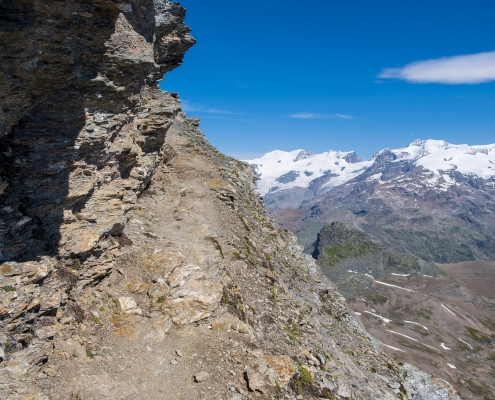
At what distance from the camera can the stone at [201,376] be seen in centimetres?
1788

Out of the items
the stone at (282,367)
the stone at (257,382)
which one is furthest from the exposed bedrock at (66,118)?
the stone at (282,367)

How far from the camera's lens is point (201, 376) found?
18.0 m

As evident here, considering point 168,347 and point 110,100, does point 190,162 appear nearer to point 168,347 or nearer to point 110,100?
point 110,100

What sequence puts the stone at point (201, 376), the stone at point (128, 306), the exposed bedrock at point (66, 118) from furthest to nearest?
1. the stone at point (128, 306)
2. the stone at point (201, 376)
3. the exposed bedrock at point (66, 118)

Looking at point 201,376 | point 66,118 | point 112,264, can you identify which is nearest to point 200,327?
point 201,376

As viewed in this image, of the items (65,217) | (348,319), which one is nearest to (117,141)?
(65,217)

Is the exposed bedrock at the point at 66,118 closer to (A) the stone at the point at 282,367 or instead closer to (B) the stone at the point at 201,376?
(B) the stone at the point at 201,376

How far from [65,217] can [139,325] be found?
7.53m

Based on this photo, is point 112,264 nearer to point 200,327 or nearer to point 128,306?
point 128,306

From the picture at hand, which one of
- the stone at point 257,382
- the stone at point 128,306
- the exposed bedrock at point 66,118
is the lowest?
the stone at point 257,382

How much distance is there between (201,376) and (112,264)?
8.86m

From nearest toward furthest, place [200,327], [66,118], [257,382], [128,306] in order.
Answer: [66,118], [257,382], [128,306], [200,327]

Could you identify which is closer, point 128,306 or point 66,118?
point 66,118

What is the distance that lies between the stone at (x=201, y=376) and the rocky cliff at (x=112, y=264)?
6cm
